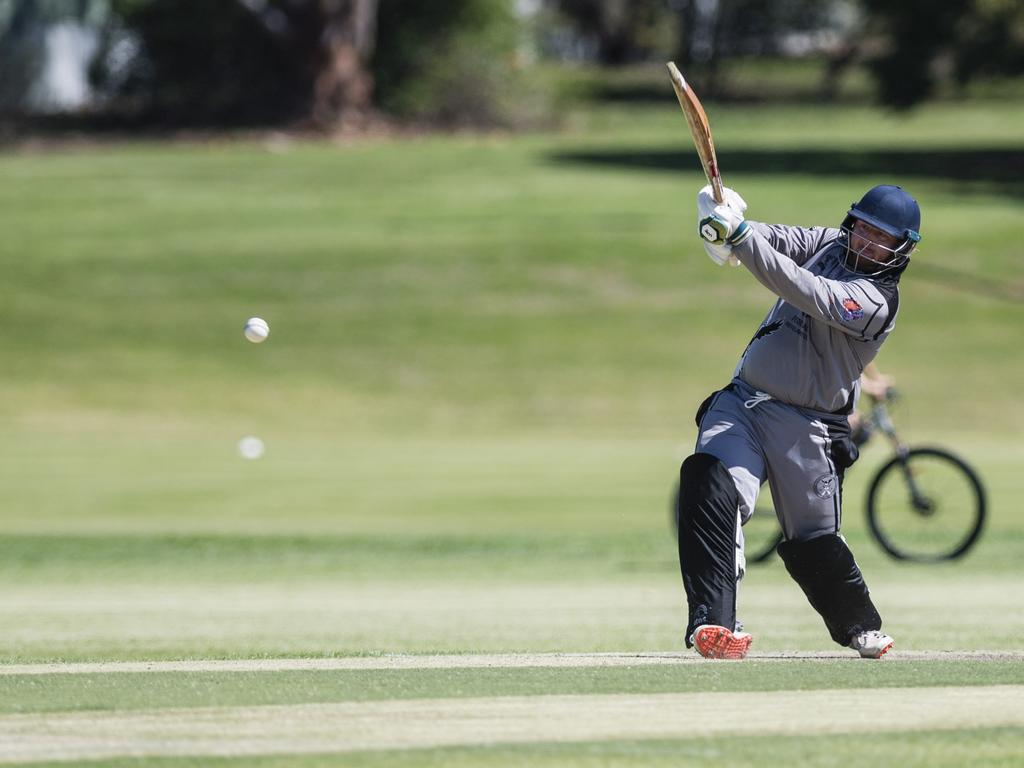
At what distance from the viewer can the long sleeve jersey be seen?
745 centimetres

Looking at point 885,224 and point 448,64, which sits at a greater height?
point 448,64

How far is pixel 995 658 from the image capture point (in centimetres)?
748

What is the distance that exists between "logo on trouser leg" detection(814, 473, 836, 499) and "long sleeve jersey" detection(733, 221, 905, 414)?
0.89 feet

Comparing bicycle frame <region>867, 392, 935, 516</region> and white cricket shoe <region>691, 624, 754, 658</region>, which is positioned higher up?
white cricket shoe <region>691, 624, 754, 658</region>

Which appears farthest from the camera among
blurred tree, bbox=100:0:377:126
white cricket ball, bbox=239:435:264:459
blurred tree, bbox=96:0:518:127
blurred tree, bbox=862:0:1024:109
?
blurred tree, bbox=96:0:518:127

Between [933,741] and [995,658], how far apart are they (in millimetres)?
1999

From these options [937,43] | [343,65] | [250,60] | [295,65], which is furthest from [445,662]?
[250,60]

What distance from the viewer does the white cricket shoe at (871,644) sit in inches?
307

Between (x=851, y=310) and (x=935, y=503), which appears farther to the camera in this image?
(x=935, y=503)

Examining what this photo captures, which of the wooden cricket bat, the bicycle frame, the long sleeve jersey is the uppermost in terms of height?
the wooden cricket bat

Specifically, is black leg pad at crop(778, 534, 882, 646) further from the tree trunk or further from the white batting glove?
the tree trunk

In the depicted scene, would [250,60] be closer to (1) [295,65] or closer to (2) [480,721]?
(1) [295,65]

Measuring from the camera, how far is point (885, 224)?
25.2ft

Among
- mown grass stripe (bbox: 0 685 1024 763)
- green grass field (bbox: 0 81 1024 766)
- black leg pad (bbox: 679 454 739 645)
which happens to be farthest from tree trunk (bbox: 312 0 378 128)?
mown grass stripe (bbox: 0 685 1024 763)
